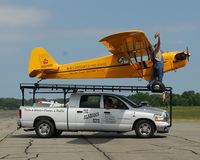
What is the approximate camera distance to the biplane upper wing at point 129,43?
18062 mm

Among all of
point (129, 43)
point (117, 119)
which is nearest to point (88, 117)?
point (117, 119)

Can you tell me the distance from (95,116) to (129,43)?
3.73 m

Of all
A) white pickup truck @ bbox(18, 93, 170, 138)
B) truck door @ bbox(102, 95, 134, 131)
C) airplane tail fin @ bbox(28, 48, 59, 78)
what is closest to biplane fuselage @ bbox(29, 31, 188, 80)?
airplane tail fin @ bbox(28, 48, 59, 78)

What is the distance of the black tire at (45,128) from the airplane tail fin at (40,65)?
13.9 feet

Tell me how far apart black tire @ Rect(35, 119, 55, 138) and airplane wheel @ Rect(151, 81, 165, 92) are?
459 cm

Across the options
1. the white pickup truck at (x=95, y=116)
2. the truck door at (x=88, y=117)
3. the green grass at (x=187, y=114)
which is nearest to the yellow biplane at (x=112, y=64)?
the white pickup truck at (x=95, y=116)

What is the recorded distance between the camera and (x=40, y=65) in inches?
846

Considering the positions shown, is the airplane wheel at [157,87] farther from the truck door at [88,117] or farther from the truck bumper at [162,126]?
the truck door at [88,117]

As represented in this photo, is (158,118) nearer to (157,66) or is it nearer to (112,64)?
(157,66)

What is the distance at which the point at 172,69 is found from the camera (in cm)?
2122

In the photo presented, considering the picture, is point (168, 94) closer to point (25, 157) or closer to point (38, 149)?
point (38, 149)

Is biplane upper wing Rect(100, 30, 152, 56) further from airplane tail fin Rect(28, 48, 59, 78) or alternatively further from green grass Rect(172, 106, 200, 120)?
green grass Rect(172, 106, 200, 120)

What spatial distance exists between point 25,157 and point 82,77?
9876mm

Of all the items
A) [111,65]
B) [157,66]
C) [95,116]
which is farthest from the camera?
[111,65]
